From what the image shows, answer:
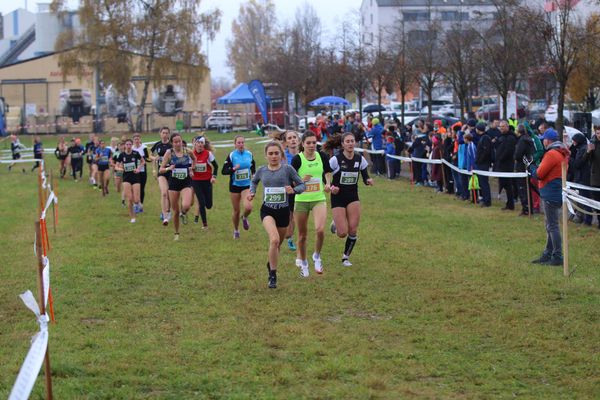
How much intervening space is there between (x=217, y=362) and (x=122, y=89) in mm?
60339

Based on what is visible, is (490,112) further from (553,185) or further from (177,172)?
(553,185)

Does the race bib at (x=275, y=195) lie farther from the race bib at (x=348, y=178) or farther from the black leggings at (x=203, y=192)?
the black leggings at (x=203, y=192)

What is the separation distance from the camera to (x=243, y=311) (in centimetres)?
1041

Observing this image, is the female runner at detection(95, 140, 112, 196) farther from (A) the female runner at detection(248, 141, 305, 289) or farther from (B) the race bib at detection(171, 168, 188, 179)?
(A) the female runner at detection(248, 141, 305, 289)

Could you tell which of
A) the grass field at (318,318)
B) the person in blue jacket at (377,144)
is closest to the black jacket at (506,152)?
the grass field at (318,318)

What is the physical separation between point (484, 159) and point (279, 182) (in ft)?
35.2

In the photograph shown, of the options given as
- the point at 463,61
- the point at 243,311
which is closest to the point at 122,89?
the point at 463,61

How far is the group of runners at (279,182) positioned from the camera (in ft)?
39.4

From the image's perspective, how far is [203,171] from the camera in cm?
1755

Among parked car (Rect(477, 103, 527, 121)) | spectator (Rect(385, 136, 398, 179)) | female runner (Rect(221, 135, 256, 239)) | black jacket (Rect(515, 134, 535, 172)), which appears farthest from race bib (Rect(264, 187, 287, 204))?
parked car (Rect(477, 103, 527, 121))

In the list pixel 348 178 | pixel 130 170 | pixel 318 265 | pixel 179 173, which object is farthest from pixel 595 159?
pixel 130 170

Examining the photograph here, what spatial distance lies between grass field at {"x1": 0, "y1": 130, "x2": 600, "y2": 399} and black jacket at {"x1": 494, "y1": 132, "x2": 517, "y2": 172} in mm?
2859

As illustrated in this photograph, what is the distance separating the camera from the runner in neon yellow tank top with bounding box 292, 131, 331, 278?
1254 centimetres

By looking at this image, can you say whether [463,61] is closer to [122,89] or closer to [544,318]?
[544,318]
